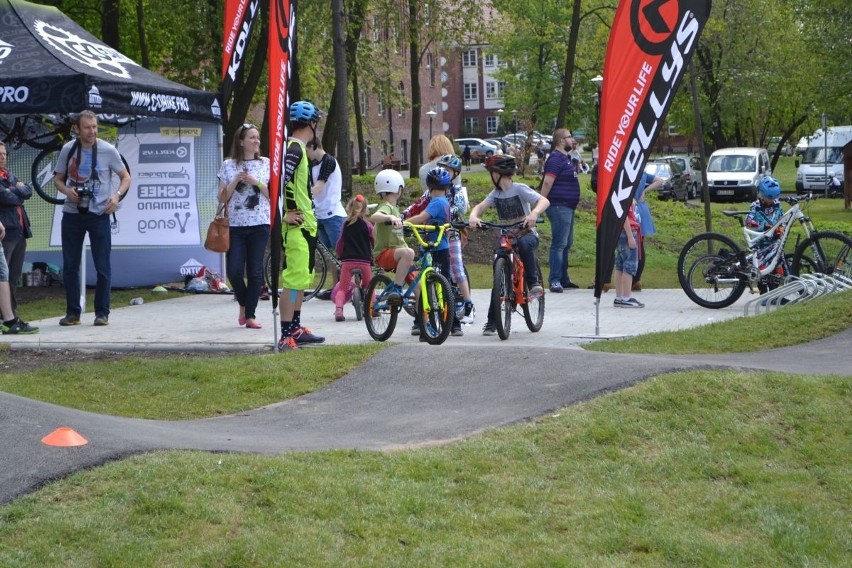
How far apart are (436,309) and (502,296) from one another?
2.32 ft

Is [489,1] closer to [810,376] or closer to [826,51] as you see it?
[826,51]

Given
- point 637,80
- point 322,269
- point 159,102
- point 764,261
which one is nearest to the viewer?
point 637,80

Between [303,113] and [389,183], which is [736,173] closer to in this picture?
[389,183]

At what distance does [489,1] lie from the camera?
3619 centimetres

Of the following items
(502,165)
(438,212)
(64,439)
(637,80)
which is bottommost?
(64,439)

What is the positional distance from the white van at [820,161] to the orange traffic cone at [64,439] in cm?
4413

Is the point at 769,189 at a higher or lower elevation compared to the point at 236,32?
lower

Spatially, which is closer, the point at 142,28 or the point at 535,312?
the point at 535,312

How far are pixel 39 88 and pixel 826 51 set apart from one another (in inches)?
1109

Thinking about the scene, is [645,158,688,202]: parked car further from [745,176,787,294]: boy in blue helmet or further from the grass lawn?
the grass lawn

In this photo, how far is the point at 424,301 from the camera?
10.8 meters

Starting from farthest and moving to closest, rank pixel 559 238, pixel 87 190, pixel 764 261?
pixel 559 238 → pixel 764 261 → pixel 87 190

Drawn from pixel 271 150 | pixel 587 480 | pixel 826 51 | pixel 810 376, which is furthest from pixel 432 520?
pixel 826 51

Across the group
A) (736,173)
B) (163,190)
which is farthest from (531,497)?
(736,173)
